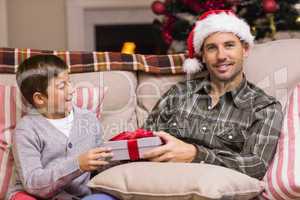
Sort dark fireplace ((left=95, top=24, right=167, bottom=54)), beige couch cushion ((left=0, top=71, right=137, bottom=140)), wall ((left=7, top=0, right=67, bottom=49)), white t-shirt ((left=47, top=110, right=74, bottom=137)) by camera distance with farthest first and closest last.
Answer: dark fireplace ((left=95, top=24, right=167, bottom=54)), wall ((left=7, top=0, right=67, bottom=49)), beige couch cushion ((left=0, top=71, right=137, bottom=140)), white t-shirt ((left=47, top=110, right=74, bottom=137))

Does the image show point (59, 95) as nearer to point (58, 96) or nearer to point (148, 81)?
point (58, 96)

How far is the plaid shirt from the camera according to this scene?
168cm

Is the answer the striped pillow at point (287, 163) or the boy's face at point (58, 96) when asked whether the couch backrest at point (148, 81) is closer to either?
the striped pillow at point (287, 163)

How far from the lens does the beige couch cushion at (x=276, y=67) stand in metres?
1.92

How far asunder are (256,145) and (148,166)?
406 millimetres

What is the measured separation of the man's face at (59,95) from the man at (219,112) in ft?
1.08

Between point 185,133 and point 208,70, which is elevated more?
point 208,70

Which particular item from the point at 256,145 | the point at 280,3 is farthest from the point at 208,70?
the point at 280,3

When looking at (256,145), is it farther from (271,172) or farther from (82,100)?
(82,100)

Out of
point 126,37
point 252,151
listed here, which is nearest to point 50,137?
point 252,151

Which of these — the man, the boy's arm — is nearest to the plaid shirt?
the man

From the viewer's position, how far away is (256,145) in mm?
1693

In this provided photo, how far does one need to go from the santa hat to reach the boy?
494mm

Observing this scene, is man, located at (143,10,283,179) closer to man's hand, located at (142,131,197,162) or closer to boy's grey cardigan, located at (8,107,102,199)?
man's hand, located at (142,131,197,162)
